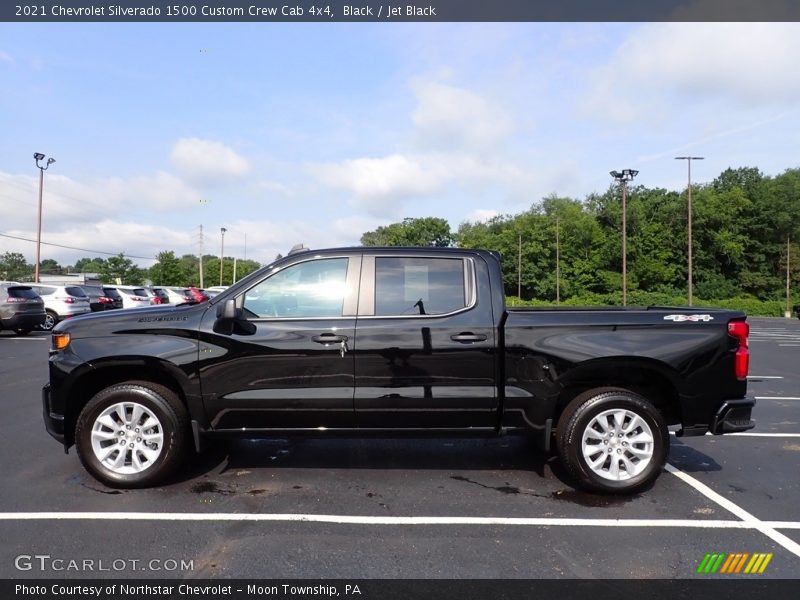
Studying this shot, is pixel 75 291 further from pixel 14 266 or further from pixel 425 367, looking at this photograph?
pixel 14 266

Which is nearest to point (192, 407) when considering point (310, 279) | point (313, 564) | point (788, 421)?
point (310, 279)

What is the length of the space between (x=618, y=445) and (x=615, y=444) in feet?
0.07

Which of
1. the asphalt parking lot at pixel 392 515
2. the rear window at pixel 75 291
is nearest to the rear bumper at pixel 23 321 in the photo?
the rear window at pixel 75 291

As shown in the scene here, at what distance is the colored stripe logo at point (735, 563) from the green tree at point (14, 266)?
403ft

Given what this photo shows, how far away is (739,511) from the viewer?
3.93 meters

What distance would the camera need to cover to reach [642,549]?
3.32 meters

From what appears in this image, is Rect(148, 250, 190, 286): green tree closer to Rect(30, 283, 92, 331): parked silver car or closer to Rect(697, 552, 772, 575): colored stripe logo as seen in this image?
Rect(30, 283, 92, 331): parked silver car

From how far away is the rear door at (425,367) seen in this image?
163 inches

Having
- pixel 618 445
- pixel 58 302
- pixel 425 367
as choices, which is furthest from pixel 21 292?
pixel 618 445

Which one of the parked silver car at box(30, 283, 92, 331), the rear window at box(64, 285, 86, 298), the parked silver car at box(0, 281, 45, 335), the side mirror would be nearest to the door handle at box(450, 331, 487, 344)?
the side mirror

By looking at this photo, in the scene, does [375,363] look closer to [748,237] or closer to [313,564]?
[313,564]

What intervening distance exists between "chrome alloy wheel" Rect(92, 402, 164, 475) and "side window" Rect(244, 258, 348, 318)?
1172 mm

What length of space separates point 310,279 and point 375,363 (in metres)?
0.87

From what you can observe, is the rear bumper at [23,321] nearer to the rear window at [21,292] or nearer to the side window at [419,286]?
the rear window at [21,292]
